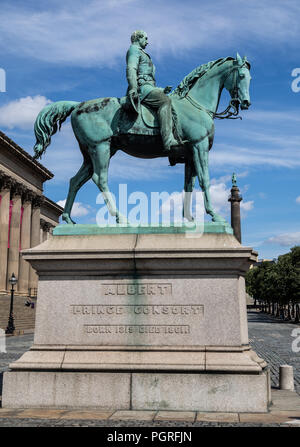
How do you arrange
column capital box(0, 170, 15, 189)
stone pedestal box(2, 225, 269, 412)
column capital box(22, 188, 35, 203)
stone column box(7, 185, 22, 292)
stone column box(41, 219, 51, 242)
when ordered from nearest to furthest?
stone pedestal box(2, 225, 269, 412) → column capital box(0, 170, 15, 189) → stone column box(7, 185, 22, 292) → column capital box(22, 188, 35, 203) → stone column box(41, 219, 51, 242)

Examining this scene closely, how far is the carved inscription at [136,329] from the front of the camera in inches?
358

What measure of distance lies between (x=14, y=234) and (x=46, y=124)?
60.1 meters

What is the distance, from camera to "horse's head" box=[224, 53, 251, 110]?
33.7 ft

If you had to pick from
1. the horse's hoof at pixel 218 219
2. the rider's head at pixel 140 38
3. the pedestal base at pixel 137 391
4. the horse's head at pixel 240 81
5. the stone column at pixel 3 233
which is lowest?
the pedestal base at pixel 137 391

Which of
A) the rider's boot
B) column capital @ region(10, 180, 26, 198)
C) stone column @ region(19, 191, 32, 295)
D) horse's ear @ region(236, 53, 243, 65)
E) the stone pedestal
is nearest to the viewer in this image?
the stone pedestal

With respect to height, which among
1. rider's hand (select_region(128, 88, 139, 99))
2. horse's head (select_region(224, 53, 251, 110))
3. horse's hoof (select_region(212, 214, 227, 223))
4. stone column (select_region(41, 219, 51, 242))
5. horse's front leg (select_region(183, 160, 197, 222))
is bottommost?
horse's hoof (select_region(212, 214, 227, 223))

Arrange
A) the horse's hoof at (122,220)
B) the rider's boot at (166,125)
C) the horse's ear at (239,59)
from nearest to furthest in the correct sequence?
the rider's boot at (166,125), the horse's hoof at (122,220), the horse's ear at (239,59)

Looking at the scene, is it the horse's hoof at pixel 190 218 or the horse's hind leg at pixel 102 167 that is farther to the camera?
the horse's hoof at pixel 190 218

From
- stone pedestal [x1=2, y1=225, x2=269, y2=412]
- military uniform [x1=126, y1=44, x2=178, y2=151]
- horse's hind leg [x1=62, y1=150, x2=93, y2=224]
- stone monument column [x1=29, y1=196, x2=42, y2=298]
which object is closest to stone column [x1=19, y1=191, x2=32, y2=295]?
stone monument column [x1=29, y1=196, x2=42, y2=298]

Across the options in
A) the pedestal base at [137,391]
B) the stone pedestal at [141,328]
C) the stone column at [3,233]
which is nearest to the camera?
the pedestal base at [137,391]

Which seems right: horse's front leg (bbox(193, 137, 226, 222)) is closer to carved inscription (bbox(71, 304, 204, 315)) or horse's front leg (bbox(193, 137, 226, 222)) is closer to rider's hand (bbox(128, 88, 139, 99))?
rider's hand (bbox(128, 88, 139, 99))

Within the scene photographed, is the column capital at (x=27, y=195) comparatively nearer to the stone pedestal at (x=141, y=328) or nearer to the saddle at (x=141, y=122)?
the saddle at (x=141, y=122)

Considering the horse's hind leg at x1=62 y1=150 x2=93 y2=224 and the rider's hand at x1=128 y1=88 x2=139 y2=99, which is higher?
the rider's hand at x1=128 y1=88 x2=139 y2=99

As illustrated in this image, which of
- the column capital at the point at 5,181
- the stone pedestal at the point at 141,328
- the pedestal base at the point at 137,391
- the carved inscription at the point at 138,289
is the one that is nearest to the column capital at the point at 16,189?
the column capital at the point at 5,181
